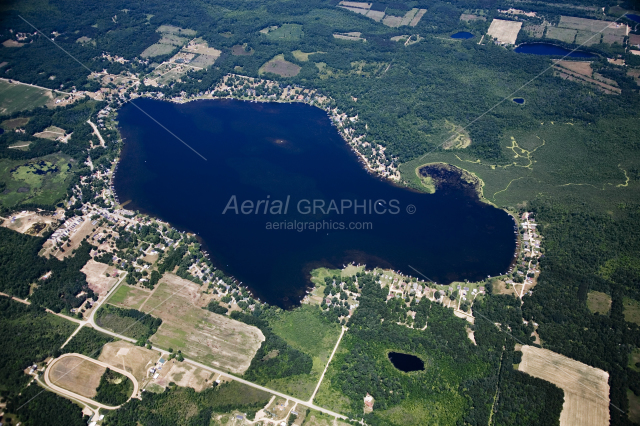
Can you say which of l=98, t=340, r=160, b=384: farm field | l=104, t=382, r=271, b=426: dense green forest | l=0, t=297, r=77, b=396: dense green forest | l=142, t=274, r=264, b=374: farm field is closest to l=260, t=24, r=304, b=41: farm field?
l=142, t=274, r=264, b=374: farm field

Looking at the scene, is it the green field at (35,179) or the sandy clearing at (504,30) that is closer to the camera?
the green field at (35,179)

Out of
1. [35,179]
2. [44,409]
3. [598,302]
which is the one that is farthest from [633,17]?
[44,409]

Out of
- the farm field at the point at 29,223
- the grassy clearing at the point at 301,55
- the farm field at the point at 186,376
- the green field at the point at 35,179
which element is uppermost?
the grassy clearing at the point at 301,55

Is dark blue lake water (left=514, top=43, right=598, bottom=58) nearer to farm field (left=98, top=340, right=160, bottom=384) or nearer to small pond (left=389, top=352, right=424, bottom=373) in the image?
small pond (left=389, top=352, right=424, bottom=373)

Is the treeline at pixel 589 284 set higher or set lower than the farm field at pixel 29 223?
higher

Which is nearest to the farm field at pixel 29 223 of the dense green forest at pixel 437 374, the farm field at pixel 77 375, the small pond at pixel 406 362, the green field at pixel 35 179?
the green field at pixel 35 179

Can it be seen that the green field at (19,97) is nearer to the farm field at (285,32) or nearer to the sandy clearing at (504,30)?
the farm field at (285,32)

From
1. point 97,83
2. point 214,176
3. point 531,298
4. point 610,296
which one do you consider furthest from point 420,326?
point 97,83

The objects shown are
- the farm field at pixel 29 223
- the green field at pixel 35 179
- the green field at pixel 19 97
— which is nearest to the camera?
the farm field at pixel 29 223
